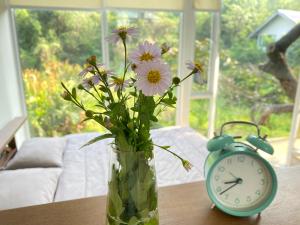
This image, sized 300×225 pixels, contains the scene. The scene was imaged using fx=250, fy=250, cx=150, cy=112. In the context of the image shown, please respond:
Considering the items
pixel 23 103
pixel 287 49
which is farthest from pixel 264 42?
pixel 23 103

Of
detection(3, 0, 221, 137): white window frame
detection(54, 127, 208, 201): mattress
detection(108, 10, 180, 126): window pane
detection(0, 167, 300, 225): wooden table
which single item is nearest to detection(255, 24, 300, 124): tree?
detection(3, 0, 221, 137): white window frame

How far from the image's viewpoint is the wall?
7.64 ft

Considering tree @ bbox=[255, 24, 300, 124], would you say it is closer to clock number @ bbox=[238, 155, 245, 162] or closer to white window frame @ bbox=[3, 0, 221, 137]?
white window frame @ bbox=[3, 0, 221, 137]

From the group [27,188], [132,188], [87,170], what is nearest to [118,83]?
[132,188]

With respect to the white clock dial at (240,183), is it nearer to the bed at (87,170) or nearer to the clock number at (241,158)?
the clock number at (241,158)

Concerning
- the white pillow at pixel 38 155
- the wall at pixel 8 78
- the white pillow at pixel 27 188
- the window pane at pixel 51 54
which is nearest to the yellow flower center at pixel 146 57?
the white pillow at pixel 27 188

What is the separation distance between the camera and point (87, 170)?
5.75ft

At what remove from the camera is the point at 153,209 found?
619 mm

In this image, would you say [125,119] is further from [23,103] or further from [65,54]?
[23,103]

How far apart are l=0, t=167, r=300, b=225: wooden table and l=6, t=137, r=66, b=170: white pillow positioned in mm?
989

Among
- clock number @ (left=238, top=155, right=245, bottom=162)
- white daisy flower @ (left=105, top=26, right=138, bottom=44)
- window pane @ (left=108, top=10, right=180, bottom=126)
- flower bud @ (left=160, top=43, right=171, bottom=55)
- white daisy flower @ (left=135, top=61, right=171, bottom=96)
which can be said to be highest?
window pane @ (left=108, top=10, right=180, bottom=126)

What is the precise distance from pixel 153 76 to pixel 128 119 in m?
0.13

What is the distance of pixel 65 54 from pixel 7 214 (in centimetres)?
225

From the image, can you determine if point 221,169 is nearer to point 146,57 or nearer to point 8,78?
point 146,57
